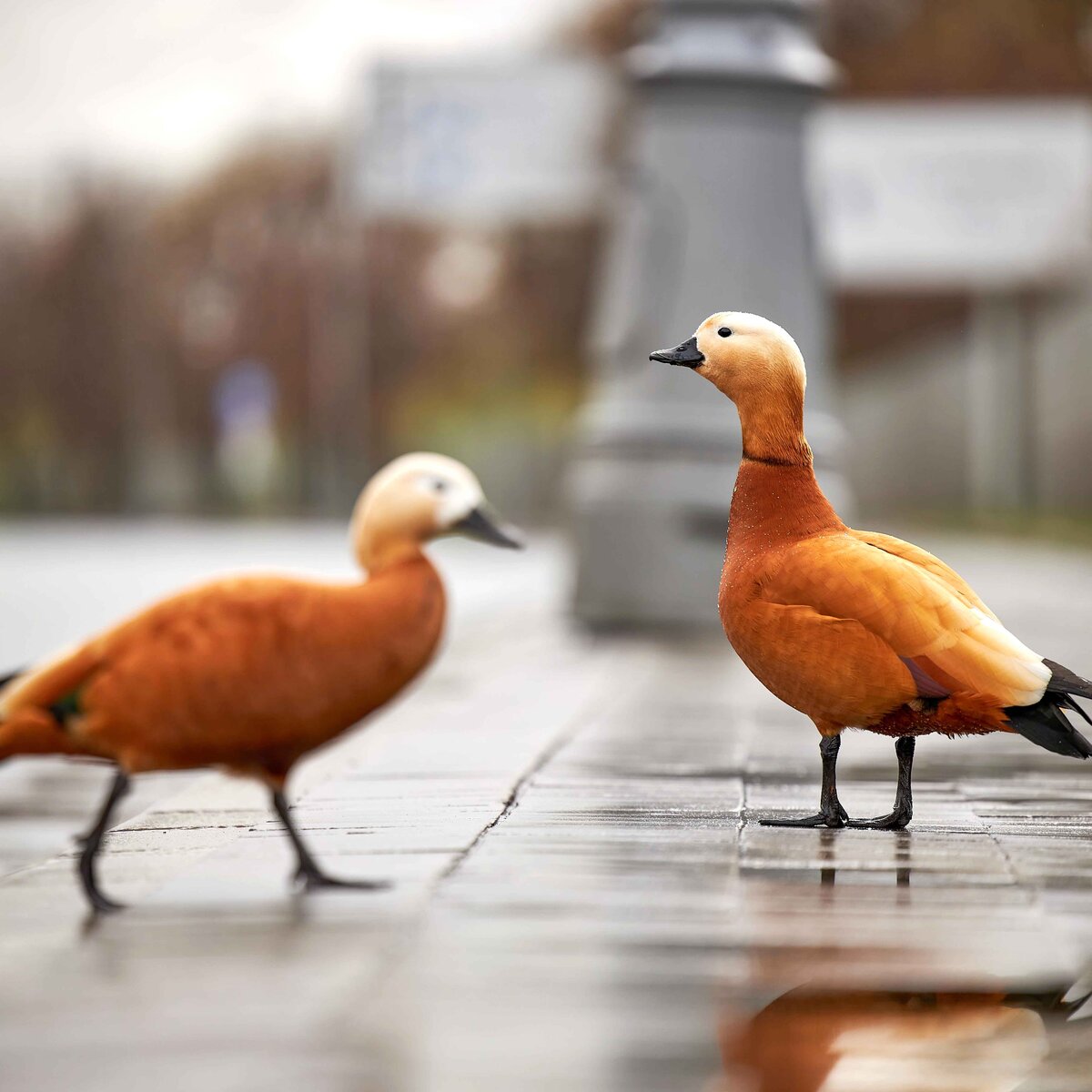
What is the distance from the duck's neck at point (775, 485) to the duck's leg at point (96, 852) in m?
1.62

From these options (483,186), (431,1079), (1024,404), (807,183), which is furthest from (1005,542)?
(431,1079)

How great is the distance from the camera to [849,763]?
23.8 ft

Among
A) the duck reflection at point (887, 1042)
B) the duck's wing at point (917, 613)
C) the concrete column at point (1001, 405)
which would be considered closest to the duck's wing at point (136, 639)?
the duck's wing at point (917, 613)

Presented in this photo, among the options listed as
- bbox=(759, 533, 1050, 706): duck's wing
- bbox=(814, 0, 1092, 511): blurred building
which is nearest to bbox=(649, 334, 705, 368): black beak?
bbox=(759, 533, 1050, 706): duck's wing

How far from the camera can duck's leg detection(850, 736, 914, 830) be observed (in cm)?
542

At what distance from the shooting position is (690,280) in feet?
42.0

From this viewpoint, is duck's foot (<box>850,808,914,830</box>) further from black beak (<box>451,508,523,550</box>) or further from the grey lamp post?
the grey lamp post

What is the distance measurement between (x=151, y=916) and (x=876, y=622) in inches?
69.8

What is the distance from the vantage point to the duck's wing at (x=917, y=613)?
192 inches

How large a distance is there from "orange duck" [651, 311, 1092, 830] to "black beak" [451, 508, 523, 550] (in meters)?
0.65

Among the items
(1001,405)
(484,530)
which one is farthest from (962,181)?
(484,530)

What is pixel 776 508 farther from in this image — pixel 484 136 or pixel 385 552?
pixel 484 136

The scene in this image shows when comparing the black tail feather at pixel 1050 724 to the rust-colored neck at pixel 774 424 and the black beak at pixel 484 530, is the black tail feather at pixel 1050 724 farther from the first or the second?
the black beak at pixel 484 530

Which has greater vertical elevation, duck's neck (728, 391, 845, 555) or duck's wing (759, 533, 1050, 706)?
duck's neck (728, 391, 845, 555)
